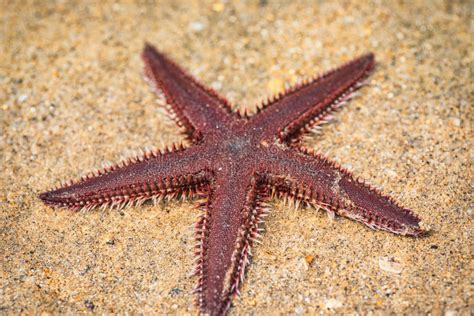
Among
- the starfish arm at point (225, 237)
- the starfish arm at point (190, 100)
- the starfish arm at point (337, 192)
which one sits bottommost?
the starfish arm at point (225, 237)

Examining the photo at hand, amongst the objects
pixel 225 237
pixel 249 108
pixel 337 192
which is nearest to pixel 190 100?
pixel 249 108

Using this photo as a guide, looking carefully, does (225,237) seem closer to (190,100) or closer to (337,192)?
(337,192)

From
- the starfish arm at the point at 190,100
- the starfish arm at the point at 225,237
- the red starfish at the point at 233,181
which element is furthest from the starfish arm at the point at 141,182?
the starfish arm at the point at 190,100

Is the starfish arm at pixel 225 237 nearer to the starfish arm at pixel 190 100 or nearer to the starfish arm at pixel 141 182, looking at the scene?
the starfish arm at pixel 141 182

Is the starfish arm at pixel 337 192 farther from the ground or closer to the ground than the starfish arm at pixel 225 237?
farther from the ground

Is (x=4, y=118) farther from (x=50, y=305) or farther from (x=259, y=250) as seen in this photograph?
(x=259, y=250)

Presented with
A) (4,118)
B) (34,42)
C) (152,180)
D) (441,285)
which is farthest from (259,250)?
(34,42)

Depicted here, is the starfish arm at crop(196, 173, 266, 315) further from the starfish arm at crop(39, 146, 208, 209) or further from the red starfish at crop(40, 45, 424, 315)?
the starfish arm at crop(39, 146, 208, 209)
